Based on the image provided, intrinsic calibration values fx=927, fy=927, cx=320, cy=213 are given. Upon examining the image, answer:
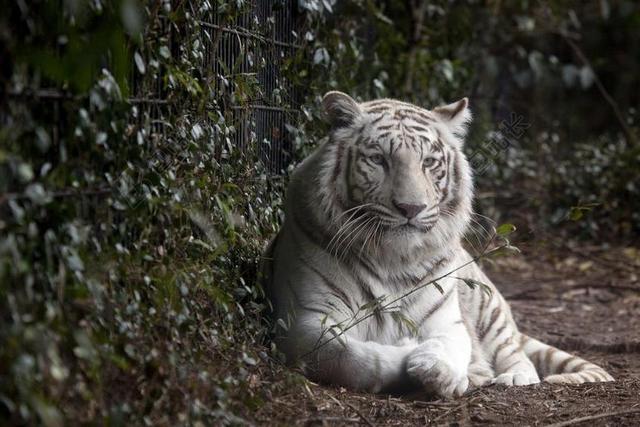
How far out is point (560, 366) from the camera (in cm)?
470

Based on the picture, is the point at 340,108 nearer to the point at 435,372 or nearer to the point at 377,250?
the point at 377,250

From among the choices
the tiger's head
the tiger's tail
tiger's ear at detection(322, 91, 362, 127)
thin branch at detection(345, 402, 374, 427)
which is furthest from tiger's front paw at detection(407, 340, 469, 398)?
tiger's ear at detection(322, 91, 362, 127)

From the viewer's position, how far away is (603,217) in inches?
343

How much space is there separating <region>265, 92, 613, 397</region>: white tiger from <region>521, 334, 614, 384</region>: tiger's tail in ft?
0.17

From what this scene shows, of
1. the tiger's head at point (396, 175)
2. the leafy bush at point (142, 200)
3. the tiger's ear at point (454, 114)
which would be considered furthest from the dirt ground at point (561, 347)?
the tiger's ear at point (454, 114)

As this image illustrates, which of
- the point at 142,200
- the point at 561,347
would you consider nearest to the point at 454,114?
the point at 142,200

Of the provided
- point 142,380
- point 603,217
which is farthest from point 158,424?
point 603,217

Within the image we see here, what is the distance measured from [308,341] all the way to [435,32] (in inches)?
187

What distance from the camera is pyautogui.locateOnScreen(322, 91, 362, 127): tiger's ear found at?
4.11 m

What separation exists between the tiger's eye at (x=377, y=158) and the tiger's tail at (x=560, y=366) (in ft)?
4.29

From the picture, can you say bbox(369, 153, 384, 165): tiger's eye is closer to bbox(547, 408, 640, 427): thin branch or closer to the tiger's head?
the tiger's head

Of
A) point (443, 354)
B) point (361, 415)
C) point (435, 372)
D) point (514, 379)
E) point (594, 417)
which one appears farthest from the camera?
point (514, 379)

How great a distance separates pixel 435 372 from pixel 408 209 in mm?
662

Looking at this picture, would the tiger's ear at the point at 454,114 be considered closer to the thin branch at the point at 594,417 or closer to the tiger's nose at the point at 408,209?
the tiger's nose at the point at 408,209
